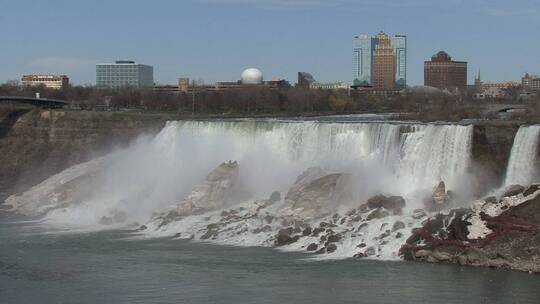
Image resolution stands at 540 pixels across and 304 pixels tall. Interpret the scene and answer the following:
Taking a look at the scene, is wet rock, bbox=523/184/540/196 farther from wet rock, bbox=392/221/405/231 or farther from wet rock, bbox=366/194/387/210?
wet rock, bbox=366/194/387/210

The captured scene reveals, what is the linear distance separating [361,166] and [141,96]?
205ft

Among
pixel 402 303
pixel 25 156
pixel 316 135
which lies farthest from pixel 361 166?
pixel 25 156

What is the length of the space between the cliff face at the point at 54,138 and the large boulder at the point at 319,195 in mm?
22198

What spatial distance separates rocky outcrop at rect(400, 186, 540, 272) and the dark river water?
89 centimetres

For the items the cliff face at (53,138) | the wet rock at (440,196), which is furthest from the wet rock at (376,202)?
the cliff face at (53,138)

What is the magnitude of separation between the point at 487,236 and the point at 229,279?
10470 millimetres

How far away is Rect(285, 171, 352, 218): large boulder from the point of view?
41.2 metres

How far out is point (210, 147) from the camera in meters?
55.2

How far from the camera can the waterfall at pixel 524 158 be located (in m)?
39.8

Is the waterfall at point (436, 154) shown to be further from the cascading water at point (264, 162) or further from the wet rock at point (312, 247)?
the wet rock at point (312, 247)

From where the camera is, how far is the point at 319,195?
41.8 m

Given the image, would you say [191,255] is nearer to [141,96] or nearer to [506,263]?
[506,263]

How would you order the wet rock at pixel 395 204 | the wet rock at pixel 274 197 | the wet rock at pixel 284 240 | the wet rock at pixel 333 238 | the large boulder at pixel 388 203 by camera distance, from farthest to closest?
the wet rock at pixel 274 197 < the large boulder at pixel 388 203 < the wet rock at pixel 395 204 < the wet rock at pixel 284 240 < the wet rock at pixel 333 238

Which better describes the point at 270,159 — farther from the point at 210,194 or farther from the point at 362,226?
the point at 362,226
